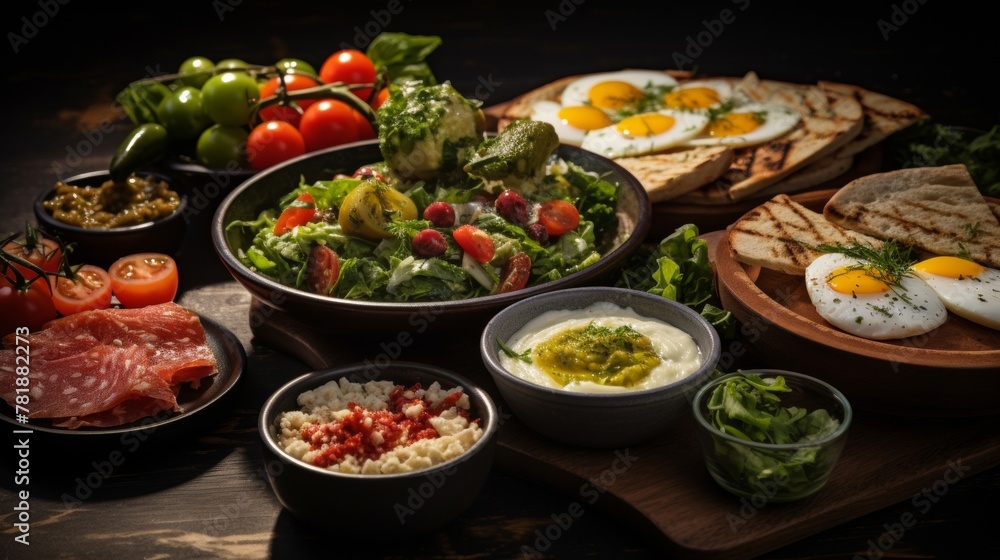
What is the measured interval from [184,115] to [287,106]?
619 mm

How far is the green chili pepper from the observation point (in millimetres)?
5723

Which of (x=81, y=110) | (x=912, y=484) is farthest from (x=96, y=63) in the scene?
(x=912, y=484)

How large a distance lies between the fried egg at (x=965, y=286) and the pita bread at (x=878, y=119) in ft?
5.44

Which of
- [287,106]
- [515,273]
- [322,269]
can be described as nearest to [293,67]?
[287,106]

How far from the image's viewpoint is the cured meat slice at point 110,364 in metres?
4.00

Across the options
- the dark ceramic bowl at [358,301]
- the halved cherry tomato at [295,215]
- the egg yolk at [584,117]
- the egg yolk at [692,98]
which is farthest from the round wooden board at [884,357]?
the egg yolk at [692,98]

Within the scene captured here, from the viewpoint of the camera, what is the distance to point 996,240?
454 centimetres

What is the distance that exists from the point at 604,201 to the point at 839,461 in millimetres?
1975

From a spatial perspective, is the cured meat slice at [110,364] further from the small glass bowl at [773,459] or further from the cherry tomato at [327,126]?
the small glass bowl at [773,459]

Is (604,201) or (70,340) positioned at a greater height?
(604,201)

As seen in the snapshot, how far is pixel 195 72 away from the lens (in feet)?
21.2

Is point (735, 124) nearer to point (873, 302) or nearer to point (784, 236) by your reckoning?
point (784, 236)

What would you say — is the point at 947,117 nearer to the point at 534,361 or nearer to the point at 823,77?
the point at 823,77

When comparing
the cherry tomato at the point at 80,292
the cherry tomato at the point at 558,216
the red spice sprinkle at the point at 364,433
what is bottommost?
the cherry tomato at the point at 80,292
